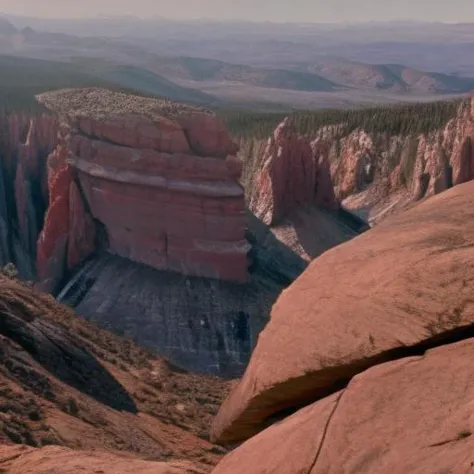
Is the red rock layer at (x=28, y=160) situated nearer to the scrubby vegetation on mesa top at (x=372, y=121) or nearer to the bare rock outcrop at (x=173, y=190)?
the bare rock outcrop at (x=173, y=190)

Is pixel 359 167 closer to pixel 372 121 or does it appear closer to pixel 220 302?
pixel 372 121

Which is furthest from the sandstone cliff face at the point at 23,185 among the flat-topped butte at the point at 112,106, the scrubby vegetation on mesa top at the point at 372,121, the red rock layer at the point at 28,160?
the scrubby vegetation on mesa top at the point at 372,121

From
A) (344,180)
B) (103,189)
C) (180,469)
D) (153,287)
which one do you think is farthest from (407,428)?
(344,180)

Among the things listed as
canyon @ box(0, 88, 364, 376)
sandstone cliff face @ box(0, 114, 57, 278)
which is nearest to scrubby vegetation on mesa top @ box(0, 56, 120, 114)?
sandstone cliff face @ box(0, 114, 57, 278)

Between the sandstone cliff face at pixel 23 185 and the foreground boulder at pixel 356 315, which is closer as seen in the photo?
the foreground boulder at pixel 356 315

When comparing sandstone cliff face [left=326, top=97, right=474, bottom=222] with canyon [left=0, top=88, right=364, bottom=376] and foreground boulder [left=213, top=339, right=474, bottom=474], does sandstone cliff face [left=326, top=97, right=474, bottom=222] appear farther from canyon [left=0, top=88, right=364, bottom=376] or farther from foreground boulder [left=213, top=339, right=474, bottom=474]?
foreground boulder [left=213, top=339, right=474, bottom=474]

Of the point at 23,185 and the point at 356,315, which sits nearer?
the point at 356,315

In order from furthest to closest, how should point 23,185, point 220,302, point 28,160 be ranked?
point 28,160, point 23,185, point 220,302

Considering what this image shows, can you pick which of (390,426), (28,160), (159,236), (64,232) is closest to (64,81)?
(28,160)
